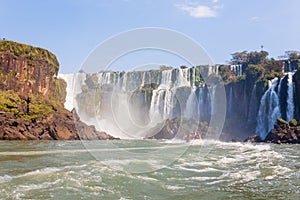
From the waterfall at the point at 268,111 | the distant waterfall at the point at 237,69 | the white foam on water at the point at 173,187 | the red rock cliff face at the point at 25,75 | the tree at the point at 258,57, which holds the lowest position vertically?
the white foam on water at the point at 173,187

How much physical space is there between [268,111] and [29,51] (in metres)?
40.1

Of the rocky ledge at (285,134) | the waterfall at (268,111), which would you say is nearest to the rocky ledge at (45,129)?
the rocky ledge at (285,134)

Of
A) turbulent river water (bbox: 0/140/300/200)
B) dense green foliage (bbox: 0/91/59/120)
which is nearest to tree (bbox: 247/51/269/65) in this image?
dense green foliage (bbox: 0/91/59/120)

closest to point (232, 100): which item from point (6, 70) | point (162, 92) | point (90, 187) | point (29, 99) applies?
point (162, 92)

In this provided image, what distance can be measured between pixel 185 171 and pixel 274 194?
406 cm

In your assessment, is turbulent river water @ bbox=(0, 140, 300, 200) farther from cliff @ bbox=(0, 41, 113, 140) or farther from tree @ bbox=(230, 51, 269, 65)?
tree @ bbox=(230, 51, 269, 65)

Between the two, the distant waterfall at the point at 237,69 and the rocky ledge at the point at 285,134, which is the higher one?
the distant waterfall at the point at 237,69

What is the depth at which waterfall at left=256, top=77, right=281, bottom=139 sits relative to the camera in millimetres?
40266

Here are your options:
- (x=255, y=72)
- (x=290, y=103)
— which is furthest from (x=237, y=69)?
(x=290, y=103)

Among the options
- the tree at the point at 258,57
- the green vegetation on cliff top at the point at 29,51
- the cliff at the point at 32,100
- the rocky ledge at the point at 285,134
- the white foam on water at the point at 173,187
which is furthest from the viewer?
the tree at the point at 258,57

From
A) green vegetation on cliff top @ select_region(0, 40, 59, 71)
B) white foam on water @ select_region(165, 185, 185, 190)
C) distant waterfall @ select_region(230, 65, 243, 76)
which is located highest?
green vegetation on cliff top @ select_region(0, 40, 59, 71)

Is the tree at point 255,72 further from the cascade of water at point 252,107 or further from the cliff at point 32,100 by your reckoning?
the cliff at point 32,100

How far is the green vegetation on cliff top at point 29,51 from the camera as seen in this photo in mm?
50000

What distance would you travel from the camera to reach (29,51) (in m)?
52.9
